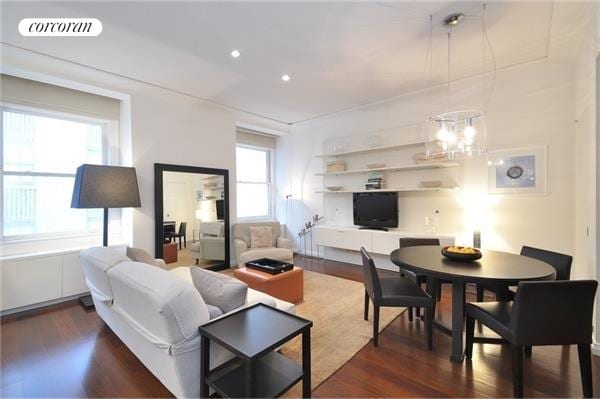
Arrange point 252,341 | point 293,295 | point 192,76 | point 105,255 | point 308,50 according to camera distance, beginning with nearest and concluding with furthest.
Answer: point 252,341 < point 105,255 < point 308,50 < point 293,295 < point 192,76

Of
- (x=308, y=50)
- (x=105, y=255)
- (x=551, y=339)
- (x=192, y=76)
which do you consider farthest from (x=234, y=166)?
(x=551, y=339)

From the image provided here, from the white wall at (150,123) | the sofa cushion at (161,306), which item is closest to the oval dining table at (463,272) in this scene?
the sofa cushion at (161,306)

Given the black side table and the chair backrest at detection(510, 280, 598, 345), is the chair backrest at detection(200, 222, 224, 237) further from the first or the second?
the chair backrest at detection(510, 280, 598, 345)

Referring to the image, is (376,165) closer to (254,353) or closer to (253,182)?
(253,182)

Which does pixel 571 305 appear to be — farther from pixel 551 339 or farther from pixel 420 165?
pixel 420 165

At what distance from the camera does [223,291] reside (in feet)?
5.97

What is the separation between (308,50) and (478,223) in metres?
3.27

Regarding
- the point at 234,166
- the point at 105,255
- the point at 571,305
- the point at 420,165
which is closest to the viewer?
the point at 571,305

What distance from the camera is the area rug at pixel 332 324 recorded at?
2088 millimetres

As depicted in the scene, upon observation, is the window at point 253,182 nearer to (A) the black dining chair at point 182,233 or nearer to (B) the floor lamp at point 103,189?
(A) the black dining chair at point 182,233

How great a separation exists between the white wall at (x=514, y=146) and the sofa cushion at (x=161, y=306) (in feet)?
12.4

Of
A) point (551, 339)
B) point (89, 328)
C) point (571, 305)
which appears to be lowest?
point (89, 328)

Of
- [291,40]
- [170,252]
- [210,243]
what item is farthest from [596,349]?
[170,252]

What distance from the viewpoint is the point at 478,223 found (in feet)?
12.3
